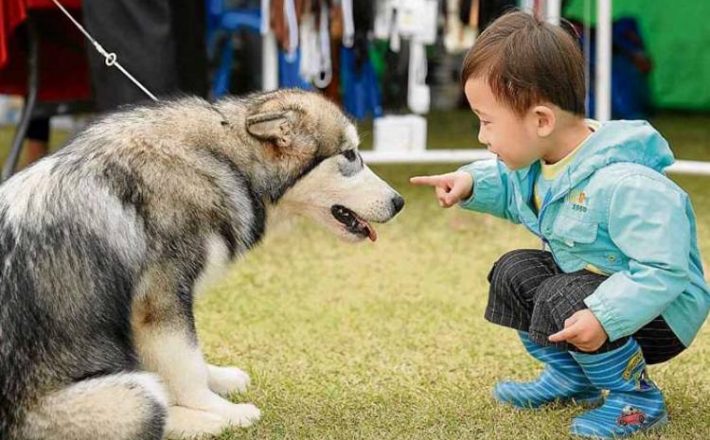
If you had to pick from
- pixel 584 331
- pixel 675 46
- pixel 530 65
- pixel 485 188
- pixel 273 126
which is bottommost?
pixel 675 46

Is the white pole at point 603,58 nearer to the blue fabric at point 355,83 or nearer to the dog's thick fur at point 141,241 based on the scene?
the blue fabric at point 355,83

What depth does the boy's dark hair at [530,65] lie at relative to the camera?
2471mm

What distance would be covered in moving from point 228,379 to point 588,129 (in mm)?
1082

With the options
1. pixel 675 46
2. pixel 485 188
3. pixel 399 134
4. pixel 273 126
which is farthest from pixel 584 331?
Answer: pixel 675 46

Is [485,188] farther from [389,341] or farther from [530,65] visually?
[389,341]

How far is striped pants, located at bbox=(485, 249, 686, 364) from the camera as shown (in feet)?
8.18

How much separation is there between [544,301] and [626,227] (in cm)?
25

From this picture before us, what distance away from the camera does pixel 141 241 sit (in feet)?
8.07

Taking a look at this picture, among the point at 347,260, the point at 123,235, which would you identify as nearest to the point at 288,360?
the point at 123,235

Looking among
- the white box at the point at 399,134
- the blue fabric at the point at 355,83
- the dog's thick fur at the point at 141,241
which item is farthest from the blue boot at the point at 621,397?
the blue fabric at the point at 355,83

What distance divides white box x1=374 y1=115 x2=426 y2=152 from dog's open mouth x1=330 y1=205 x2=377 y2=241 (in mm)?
2494

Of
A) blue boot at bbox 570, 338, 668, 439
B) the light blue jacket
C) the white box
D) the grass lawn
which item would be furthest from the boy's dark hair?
the white box

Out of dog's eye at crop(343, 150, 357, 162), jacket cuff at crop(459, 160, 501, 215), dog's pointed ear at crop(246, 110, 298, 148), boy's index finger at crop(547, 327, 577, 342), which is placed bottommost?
boy's index finger at crop(547, 327, 577, 342)

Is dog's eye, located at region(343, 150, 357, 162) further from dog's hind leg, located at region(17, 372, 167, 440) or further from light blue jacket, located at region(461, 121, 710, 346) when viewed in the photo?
dog's hind leg, located at region(17, 372, 167, 440)
